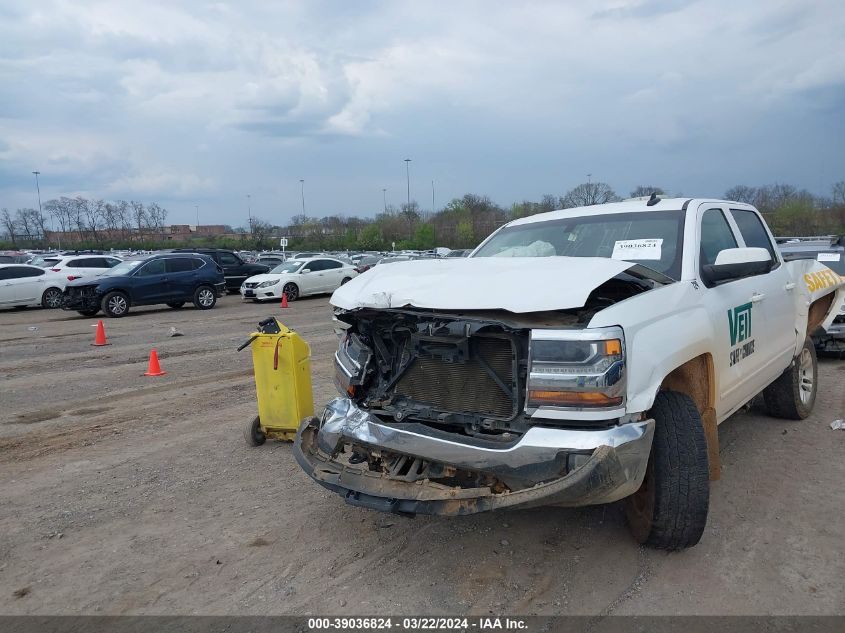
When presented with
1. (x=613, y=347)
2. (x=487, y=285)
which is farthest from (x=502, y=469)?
(x=487, y=285)

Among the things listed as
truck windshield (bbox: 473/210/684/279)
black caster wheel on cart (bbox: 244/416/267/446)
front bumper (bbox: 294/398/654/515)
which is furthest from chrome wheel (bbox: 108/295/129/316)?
front bumper (bbox: 294/398/654/515)

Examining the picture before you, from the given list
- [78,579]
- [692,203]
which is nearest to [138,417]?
[78,579]

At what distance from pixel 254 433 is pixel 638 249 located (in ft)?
11.8

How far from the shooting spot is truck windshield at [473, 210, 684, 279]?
164 inches

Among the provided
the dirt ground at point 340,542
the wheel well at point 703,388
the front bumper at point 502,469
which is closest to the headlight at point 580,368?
the front bumper at point 502,469

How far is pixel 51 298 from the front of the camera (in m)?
20.0

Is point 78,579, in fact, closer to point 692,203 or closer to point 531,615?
point 531,615

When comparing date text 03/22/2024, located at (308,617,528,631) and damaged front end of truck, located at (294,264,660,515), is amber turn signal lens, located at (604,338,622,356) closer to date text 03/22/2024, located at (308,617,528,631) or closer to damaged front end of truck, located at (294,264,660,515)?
damaged front end of truck, located at (294,264,660,515)

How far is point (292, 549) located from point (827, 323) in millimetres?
6077

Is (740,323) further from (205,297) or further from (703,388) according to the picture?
(205,297)

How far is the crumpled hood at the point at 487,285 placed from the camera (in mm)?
3051

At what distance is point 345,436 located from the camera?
358 cm

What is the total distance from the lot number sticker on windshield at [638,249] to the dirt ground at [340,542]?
1683 mm

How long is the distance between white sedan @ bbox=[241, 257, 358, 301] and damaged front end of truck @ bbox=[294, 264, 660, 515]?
18.1 meters
